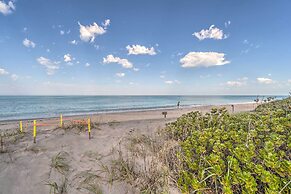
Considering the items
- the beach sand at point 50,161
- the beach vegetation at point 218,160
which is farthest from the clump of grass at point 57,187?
the beach vegetation at point 218,160

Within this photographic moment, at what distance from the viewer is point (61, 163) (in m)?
4.46

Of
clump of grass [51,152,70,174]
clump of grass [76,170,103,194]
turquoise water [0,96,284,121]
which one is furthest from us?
turquoise water [0,96,284,121]

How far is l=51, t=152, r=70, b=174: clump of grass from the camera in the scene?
13.6 ft

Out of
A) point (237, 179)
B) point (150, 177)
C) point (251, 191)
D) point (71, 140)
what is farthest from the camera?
point (71, 140)

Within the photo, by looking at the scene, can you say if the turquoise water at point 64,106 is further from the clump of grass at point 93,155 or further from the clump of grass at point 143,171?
the clump of grass at point 143,171

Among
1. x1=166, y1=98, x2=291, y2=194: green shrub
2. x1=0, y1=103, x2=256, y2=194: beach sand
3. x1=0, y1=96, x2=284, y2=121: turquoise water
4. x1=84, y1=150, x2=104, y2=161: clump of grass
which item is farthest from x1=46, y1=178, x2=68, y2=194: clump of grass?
x1=0, y1=96, x2=284, y2=121: turquoise water

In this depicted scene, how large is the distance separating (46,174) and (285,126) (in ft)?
16.0

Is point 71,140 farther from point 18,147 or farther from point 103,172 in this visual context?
point 103,172

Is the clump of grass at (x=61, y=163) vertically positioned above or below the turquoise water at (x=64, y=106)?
above

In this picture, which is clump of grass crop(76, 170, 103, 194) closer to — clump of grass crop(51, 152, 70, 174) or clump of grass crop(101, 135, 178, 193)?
clump of grass crop(101, 135, 178, 193)

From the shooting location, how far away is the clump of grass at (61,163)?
4156 mm

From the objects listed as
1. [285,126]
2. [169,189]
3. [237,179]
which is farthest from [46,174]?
[285,126]

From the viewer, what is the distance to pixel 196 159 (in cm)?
314

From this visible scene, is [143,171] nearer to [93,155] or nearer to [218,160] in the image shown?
[218,160]
